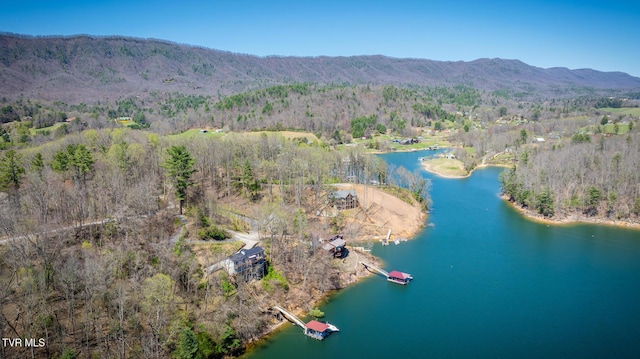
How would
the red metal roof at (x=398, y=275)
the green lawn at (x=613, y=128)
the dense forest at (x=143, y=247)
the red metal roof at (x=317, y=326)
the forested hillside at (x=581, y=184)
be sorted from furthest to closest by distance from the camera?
the green lawn at (x=613, y=128) < the forested hillside at (x=581, y=184) < the red metal roof at (x=398, y=275) < the red metal roof at (x=317, y=326) < the dense forest at (x=143, y=247)

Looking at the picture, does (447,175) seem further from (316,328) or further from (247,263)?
(316,328)

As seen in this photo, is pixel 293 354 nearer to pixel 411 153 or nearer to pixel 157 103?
pixel 411 153

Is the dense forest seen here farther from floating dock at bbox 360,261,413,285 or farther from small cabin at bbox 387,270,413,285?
small cabin at bbox 387,270,413,285

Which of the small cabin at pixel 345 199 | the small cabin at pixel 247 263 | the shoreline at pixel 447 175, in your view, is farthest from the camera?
the shoreline at pixel 447 175

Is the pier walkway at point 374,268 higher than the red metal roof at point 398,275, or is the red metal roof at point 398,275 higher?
the red metal roof at point 398,275

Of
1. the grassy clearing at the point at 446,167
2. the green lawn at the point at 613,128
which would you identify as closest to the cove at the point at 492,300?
the grassy clearing at the point at 446,167

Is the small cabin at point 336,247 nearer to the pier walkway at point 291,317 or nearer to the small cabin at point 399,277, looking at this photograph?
the small cabin at point 399,277

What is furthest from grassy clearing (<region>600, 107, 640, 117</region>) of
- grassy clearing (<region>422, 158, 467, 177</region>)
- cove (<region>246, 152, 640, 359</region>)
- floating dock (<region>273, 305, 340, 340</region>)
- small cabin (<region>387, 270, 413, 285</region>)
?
floating dock (<region>273, 305, 340, 340</region>)

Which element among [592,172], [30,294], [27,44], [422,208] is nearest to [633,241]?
[592,172]
